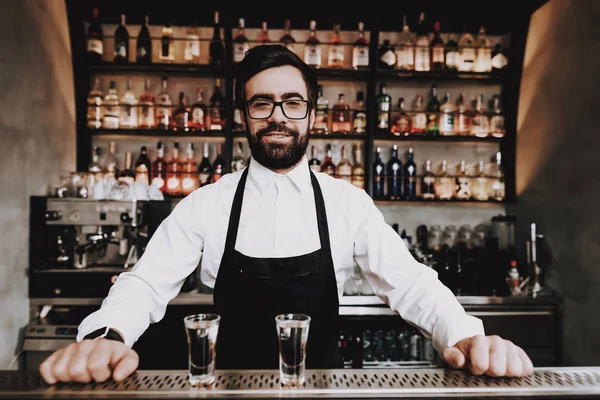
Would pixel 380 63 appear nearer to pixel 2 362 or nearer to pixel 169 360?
pixel 169 360

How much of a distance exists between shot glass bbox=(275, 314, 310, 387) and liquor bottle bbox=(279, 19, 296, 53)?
2.55 meters

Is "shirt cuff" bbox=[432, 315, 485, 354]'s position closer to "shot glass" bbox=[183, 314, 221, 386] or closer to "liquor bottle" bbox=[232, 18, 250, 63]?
"shot glass" bbox=[183, 314, 221, 386]

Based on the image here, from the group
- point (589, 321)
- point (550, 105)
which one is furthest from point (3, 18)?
point (589, 321)

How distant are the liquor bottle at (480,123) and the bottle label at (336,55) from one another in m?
1.02

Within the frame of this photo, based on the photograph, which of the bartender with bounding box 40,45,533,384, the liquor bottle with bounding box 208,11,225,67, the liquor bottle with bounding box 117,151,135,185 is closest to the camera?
the bartender with bounding box 40,45,533,384

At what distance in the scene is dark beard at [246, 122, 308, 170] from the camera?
134cm

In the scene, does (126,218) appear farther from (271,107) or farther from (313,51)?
(313,51)

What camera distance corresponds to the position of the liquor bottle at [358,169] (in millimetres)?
2992

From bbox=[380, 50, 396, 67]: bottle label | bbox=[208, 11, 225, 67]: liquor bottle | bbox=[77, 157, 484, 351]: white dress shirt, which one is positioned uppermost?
bbox=[208, 11, 225, 67]: liquor bottle

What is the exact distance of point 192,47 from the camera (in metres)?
3.01

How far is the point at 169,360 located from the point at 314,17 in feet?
7.96

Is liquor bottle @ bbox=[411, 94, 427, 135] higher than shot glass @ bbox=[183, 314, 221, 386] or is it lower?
higher

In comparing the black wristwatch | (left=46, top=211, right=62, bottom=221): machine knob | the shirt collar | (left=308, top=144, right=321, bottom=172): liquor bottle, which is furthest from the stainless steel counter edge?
the black wristwatch

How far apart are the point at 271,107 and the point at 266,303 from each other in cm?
62
